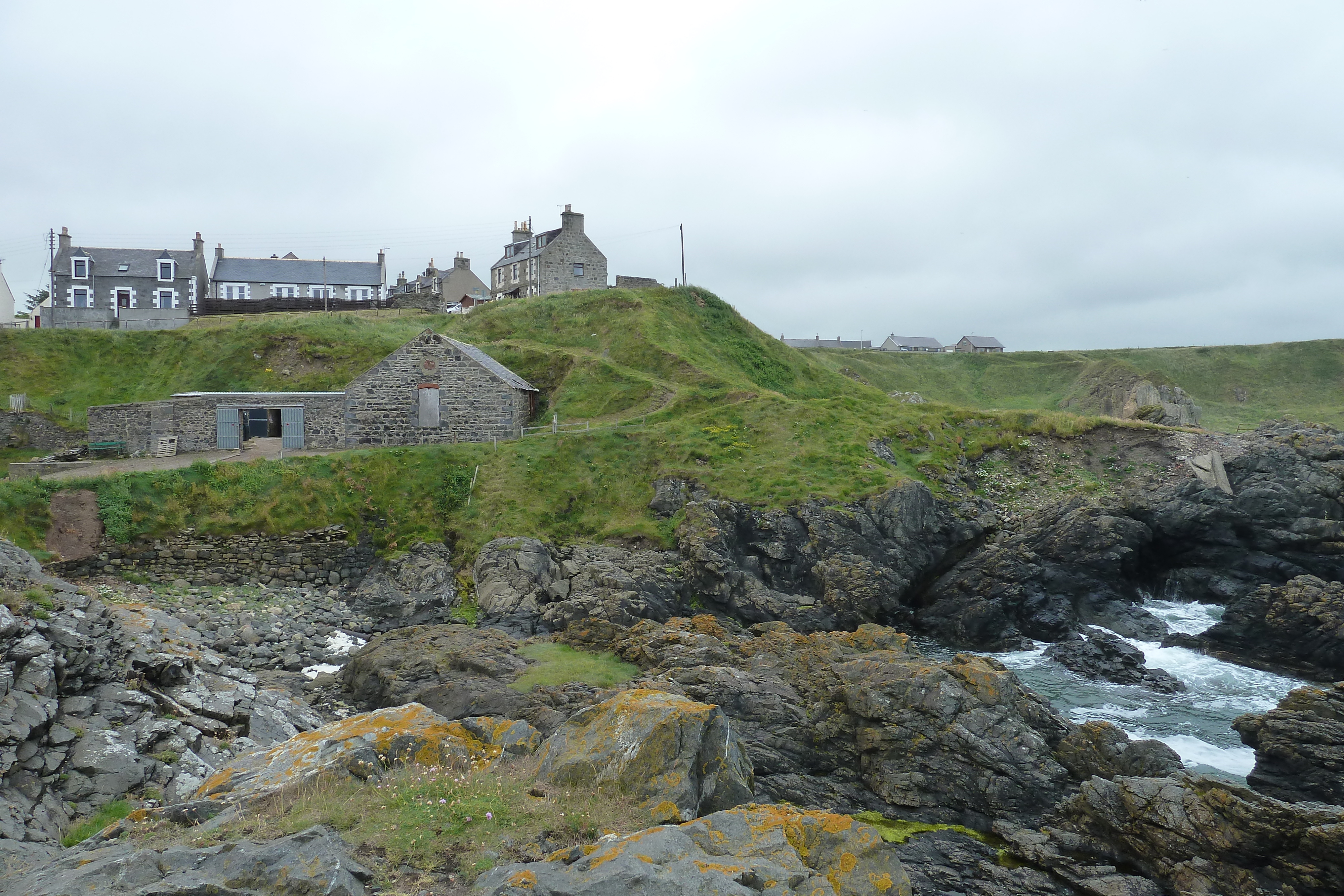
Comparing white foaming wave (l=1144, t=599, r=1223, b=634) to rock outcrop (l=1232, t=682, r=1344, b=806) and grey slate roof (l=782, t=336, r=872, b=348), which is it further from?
grey slate roof (l=782, t=336, r=872, b=348)

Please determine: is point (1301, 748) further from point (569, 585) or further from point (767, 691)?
point (569, 585)

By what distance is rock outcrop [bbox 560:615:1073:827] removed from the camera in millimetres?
17328

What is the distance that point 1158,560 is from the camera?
3538 cm

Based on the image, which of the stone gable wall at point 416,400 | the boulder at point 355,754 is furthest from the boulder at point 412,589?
the boulder at point 355,754

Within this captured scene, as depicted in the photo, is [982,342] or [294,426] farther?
[982,342]

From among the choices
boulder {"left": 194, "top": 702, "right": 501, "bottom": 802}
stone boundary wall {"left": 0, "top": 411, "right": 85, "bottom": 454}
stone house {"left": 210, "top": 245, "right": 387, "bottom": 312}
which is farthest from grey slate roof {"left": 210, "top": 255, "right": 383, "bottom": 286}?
boulder {"left": 194, "top": 702, "right": 501, "bottom": 802}

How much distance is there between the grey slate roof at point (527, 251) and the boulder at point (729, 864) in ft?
223

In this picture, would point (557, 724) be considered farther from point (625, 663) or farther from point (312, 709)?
point (312, 709)

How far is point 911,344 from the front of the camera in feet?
425

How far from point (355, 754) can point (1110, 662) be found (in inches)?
1010

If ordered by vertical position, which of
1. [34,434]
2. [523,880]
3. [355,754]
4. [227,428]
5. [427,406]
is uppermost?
[427,406]

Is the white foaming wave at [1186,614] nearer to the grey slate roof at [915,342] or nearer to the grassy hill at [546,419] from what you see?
the grassy hill at [546,419]

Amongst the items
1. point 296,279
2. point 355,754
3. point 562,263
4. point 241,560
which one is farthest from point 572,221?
point 355,754

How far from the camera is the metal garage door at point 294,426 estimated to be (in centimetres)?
4116
